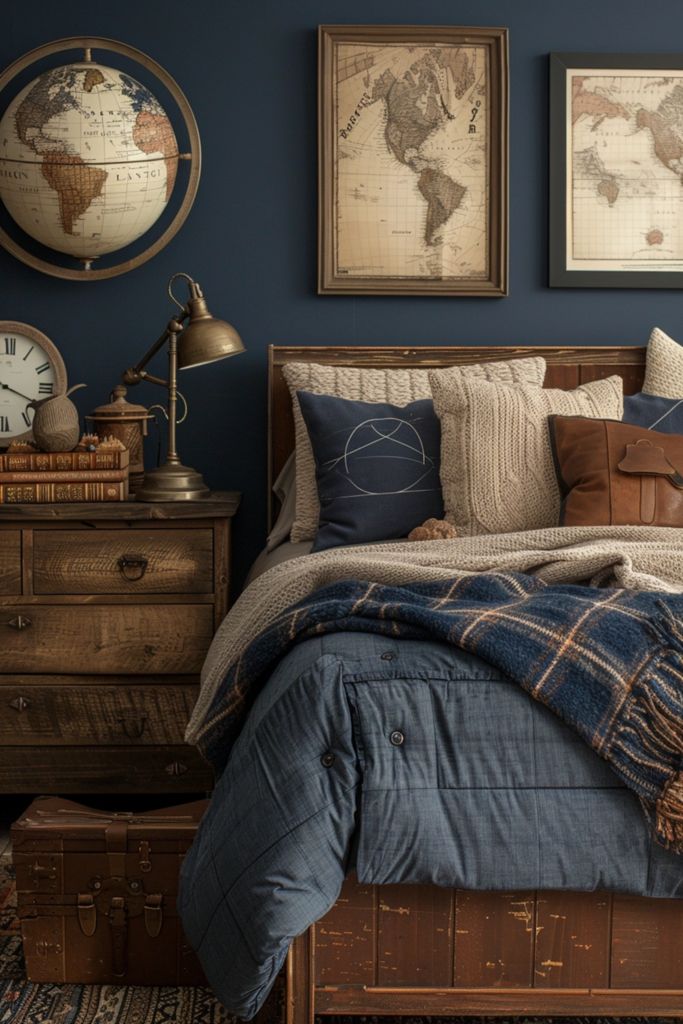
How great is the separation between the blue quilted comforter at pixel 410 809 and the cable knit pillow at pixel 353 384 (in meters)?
1.23

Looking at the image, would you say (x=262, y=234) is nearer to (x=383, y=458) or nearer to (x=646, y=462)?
(x=383, y=458)

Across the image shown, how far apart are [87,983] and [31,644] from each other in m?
0.89

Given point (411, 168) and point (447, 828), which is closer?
point (447, 828)

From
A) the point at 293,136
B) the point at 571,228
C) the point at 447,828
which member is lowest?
the point at 447,828

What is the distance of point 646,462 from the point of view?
2469 millimetres

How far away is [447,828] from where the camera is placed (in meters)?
1.57

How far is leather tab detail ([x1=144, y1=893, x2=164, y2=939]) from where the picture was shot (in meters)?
2.01

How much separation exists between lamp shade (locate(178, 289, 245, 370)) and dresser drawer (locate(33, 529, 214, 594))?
42 cm

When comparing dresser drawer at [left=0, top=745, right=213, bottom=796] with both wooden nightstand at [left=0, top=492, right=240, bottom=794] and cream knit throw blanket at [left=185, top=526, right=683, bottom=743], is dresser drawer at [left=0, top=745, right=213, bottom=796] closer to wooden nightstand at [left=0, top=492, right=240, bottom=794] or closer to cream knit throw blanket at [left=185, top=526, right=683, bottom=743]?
wooden nightstand at [left=0, top=492, right=240, bottom=794]

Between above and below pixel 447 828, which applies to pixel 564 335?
above

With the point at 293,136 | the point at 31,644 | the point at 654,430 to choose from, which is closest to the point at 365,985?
the point at 31,644

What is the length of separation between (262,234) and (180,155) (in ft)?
0.98

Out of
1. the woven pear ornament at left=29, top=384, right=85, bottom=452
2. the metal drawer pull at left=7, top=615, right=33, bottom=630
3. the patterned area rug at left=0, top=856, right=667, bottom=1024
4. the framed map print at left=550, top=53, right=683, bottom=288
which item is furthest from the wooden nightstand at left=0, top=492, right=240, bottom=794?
the framed map print at left=550, top=53, right=683, bottom=288

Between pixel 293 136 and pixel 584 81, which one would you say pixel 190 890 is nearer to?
pixel 293 136
